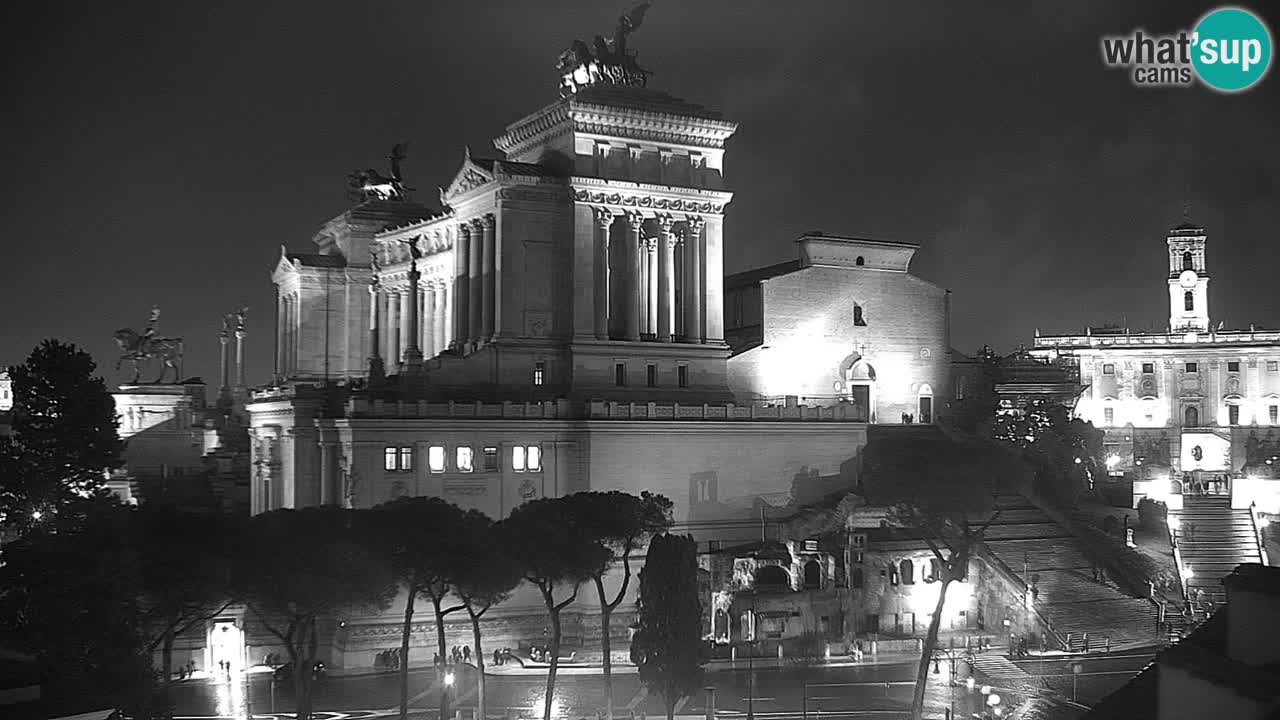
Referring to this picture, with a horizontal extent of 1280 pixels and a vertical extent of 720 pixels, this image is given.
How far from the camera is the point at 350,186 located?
110812 mm

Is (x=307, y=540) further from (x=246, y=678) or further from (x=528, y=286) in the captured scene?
(x=528, y=286)

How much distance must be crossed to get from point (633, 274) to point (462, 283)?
11676 millimetres

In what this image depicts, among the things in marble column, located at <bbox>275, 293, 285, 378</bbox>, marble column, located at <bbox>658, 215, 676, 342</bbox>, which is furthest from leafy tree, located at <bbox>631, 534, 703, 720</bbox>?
marble column, located at <bbox>275, 293, 285, 378</bbox>

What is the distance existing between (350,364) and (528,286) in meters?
32.6

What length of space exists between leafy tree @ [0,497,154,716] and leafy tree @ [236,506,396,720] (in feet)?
15.0

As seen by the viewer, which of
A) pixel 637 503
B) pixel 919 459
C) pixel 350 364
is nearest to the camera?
pixel 637 503

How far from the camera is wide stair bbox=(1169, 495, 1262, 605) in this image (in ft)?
254

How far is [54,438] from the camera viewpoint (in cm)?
7750

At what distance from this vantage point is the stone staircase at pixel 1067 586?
67.6m

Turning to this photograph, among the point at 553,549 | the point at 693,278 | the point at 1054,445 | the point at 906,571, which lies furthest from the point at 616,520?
the point at 1054,445

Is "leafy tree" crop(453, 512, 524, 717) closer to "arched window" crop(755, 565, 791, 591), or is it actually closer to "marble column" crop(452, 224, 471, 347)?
"arched window" crop(755, 565, 791, 591)

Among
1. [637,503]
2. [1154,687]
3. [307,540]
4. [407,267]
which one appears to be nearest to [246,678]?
[307,540]

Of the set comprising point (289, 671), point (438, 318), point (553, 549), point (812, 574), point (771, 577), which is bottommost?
point (289, 671)

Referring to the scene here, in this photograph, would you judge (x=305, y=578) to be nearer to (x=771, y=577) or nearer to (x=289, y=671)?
(x=289, y=671)
